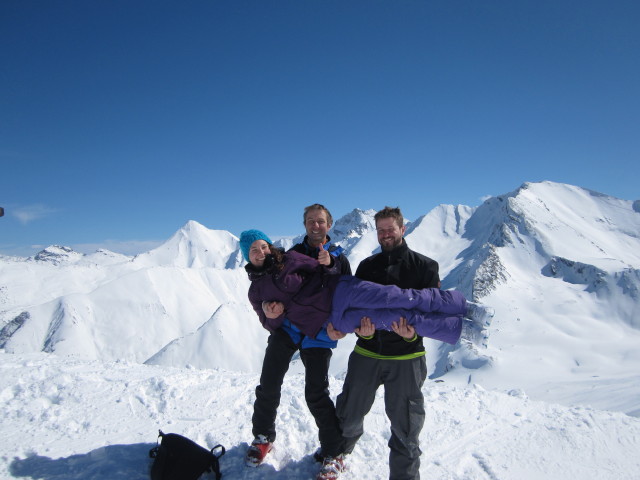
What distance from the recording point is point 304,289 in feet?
16.0

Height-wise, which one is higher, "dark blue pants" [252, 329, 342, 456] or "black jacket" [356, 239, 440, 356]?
"black jacket" [356, 239, 440, 356]

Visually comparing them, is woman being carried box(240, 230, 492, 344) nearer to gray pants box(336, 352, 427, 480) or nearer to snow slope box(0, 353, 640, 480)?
gray pants box(336, 352, 427, 480)

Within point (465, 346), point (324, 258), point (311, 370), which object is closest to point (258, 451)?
point (311, 370)

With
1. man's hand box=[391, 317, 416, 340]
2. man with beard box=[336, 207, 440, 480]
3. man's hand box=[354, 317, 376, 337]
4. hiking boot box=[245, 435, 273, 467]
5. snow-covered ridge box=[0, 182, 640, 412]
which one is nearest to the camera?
man's hand box=[391, 317, 416, 340]

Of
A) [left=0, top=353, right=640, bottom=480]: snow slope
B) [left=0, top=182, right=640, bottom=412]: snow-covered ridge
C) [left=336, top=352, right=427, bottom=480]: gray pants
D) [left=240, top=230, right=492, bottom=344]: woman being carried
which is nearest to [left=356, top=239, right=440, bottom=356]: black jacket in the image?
[left=336, top=352, right=427, bottom=480]: gray pants

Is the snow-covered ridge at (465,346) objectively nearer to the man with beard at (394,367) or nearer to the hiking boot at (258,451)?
the man with beard at (394,367)

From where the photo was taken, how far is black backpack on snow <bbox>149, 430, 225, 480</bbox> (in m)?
4.41

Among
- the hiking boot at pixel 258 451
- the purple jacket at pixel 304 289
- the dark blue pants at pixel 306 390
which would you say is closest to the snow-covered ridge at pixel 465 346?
the dark blue pants at pixel 306 390

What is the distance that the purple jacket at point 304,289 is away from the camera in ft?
15.9

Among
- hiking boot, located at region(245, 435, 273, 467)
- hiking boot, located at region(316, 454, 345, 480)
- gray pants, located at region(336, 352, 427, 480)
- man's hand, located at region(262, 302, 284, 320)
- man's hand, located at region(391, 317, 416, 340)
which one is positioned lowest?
hiking boot, located at region(316, 454, 345, 480)

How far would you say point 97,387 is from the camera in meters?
7.05

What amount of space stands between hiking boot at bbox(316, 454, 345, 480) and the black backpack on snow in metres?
1.38

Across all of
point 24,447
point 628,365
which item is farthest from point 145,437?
point 628,365

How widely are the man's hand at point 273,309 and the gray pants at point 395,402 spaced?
1.30 meters
